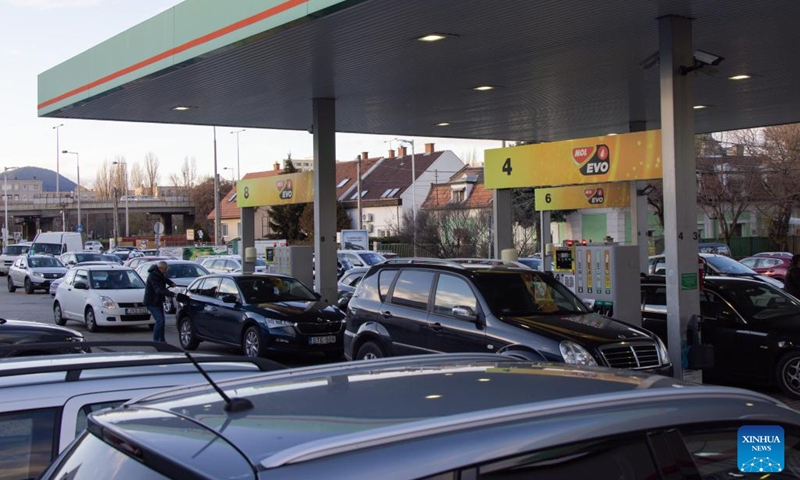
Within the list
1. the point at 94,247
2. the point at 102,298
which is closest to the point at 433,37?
the point at 102,298

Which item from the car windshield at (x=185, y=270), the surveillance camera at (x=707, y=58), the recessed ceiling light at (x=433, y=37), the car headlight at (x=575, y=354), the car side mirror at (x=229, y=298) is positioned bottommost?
the car headlight at (x=575, y=354)

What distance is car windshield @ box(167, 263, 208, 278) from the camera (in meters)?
26.5

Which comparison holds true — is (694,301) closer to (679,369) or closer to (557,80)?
(679,369)

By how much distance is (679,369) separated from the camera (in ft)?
39.9

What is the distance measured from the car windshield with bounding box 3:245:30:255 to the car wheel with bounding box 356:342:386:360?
4844cm

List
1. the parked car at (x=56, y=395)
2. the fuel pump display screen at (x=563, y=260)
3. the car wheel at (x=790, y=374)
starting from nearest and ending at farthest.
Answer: the parked car at (x=56, y=395) → the car wheel at (x=790, y=374) → the fuel pump display screen at (x=563, y=260)

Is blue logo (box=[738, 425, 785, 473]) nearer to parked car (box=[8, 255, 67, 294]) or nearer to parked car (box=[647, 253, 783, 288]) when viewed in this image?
parked car (box=[647, 253, 783, 288])

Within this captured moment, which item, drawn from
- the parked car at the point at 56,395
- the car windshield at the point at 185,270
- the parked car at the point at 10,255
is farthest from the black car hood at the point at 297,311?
the parked car at the point at 10,255

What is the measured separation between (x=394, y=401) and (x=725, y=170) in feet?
147

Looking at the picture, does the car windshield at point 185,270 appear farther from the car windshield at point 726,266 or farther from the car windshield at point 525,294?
the car windshield at point 525,294

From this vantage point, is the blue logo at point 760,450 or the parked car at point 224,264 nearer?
the blue logo at point 760,450

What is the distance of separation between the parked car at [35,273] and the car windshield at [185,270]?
14308 mm

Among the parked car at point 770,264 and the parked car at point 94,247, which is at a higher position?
the parked car at point 94,247

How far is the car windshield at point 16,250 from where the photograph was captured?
55.1 meters
